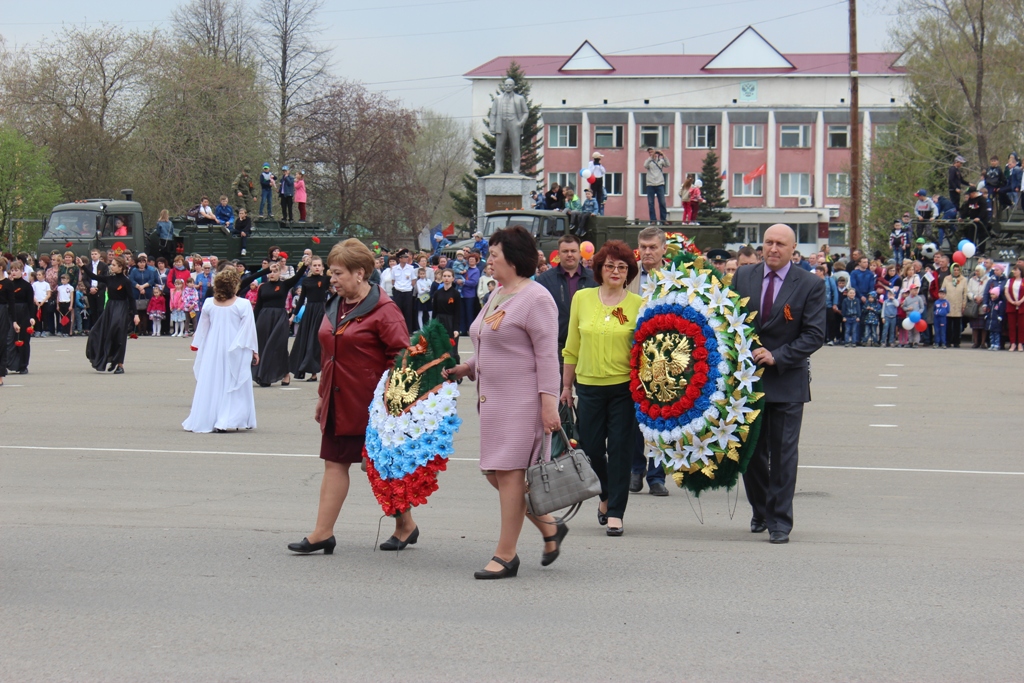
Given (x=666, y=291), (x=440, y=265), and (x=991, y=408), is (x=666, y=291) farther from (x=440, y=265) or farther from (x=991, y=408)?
(x=440, y=265)

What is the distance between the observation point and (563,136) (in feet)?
299

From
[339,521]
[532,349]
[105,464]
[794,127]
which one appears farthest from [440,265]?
[794,127]

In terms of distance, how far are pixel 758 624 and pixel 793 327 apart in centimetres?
244

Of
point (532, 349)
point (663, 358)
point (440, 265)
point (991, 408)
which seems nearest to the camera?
point (532, 349)

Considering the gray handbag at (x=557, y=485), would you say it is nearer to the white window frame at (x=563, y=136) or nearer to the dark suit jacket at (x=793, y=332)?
the dark suit jacket at (x=793, y=332)

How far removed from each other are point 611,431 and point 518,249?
176cm

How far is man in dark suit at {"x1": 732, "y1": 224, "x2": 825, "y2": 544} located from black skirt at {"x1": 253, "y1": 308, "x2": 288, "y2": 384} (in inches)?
422

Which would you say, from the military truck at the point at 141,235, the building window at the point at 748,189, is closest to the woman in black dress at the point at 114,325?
the military truck at the point at 141,235

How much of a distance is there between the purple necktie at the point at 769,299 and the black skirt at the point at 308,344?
37.2ft

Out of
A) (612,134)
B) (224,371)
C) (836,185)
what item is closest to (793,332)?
(224,371)

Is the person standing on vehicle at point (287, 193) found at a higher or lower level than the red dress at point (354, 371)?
higher

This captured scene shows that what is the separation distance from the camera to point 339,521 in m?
8.45

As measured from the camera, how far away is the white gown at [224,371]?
13180 mm

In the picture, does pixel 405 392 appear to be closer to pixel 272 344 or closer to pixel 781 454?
pixel 781 454
